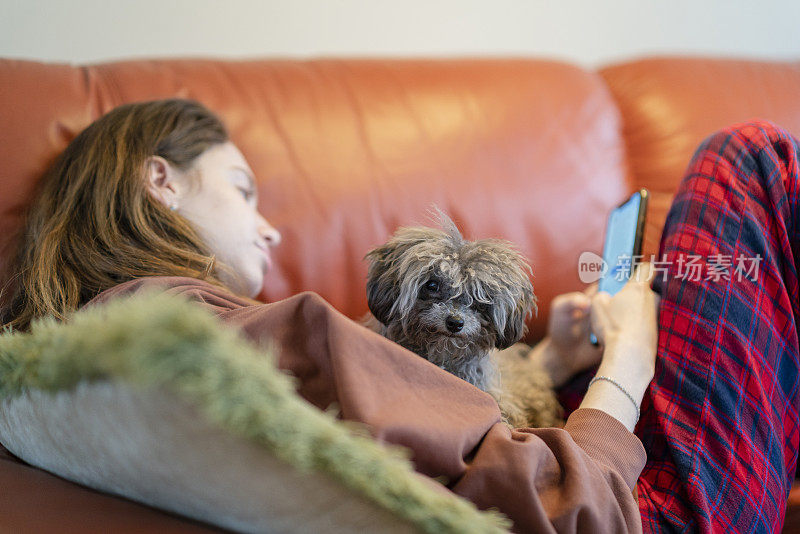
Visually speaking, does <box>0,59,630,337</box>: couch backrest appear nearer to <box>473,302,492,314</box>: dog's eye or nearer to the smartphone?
the smartphone

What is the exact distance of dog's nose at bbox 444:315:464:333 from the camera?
1.06 metres

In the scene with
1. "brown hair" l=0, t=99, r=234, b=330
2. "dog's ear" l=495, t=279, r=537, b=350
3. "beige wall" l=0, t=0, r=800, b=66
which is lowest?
"dog's ear" l=495, t=279, r=537, b=350

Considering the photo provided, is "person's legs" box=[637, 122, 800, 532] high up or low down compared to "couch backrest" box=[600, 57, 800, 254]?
down

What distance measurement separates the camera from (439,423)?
0.73 meters

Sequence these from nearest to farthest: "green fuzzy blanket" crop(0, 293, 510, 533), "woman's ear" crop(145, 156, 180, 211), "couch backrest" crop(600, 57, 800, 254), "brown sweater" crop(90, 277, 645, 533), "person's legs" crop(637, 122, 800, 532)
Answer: "green fuzzy blanket" crop(0, 293, 510, 533) < "brown sweater" crop(90, 277, 645, 533) < "person's legs" crop(637, 122, 800, 532) < "woman's ear" crop(145, 156, 180, 211) < "couch backrest" crop(600, 57, 800, 254)

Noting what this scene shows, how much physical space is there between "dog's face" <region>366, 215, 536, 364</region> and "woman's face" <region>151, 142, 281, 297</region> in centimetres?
29

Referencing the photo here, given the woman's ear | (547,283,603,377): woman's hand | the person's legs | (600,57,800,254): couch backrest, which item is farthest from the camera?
(600,57,800,254): couch backrest

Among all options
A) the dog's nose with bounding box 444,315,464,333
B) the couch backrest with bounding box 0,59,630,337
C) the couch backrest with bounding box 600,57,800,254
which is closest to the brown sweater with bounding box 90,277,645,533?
the dog's nose with bounding box 444,315,464,333

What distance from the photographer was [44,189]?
126 cm

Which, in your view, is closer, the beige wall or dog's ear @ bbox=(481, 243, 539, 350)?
dog's ear @ bbox=(481, 243, 539, 350)

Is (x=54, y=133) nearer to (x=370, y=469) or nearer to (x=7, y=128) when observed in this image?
(x=7, y=128)

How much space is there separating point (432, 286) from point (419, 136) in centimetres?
66

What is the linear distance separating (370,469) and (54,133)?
1.16 meters

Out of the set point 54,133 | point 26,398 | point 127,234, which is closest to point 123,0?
point 54,133
